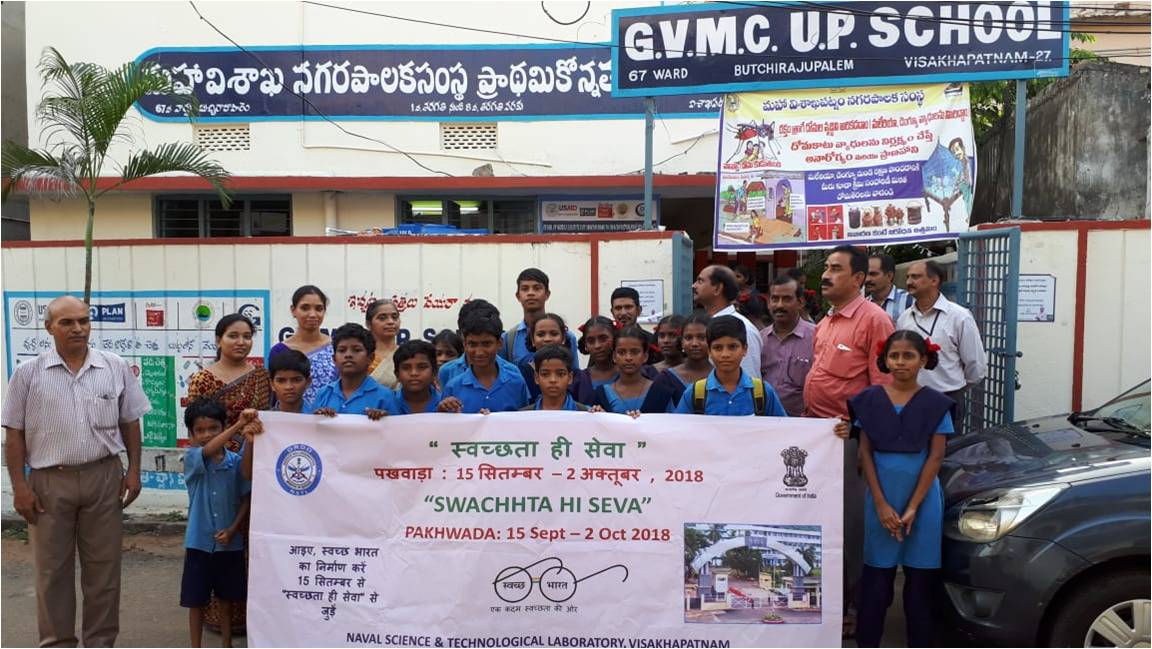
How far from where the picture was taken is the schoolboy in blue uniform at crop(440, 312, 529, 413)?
4.49m

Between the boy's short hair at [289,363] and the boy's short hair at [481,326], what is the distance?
784 mm

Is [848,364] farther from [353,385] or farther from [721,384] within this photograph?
[353,385]

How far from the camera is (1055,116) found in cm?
1004

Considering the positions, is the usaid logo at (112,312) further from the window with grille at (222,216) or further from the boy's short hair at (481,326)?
the window with grille at (222,216)

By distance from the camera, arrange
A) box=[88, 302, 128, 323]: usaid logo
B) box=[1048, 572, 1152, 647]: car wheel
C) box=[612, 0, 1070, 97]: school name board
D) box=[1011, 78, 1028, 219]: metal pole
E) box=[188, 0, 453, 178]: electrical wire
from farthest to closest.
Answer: box=[188, 0, 453, 178]: electrical wire → box=[88, 302, 128, 323]: usaid logo → box=[1011, 78, 1028, 219]: metal pole → box=[612, 0, 1070, 97]: school name board → box=[1048, 572, 1152, 647]: car wheel

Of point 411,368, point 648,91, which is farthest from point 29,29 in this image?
point 411,368

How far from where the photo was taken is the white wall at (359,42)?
11.6m

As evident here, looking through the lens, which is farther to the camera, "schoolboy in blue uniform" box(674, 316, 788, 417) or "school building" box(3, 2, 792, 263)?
"school building" box(3, 2, 792, 263)

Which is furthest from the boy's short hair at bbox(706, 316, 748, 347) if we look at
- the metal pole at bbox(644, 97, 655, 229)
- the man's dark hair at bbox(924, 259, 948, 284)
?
the metal pole at bbox(644, 97, 655, 229)

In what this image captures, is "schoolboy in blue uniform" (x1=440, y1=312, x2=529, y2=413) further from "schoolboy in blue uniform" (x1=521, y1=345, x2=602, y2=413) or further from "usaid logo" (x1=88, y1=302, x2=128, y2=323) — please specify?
"usaid logo" (x1=88, y1=302, x2=128, y2=323)

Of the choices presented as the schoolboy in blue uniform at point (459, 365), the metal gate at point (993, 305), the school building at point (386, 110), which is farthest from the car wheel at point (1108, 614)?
the school building at point (386, 110)

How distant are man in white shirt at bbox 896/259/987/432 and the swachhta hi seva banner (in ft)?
5.93

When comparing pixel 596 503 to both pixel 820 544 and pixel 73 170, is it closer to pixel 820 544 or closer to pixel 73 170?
pixel 820 544

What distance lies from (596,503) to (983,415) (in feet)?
11.8
